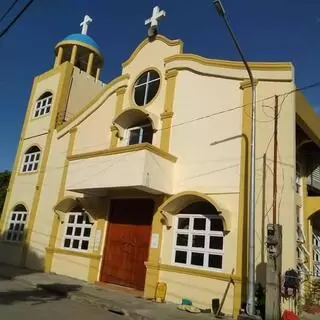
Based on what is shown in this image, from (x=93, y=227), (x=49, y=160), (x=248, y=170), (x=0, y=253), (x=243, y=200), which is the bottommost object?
(x=0, y=253)

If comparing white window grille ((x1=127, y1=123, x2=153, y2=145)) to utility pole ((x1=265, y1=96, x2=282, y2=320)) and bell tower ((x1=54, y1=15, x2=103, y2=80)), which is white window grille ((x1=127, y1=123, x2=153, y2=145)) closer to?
utility pole ((x1=265, y1=96, x2=282, y2=320))

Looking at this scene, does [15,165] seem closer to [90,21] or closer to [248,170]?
[90,21]

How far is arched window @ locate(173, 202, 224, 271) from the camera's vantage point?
10411mm

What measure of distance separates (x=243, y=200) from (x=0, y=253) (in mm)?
12811

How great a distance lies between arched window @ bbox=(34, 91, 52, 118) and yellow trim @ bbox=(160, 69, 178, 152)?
7.93 meters

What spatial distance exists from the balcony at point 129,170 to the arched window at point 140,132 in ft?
6.34

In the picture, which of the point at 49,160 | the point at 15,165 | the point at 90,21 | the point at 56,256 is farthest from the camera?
the point at 90,21

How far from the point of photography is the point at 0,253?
57.1 feet

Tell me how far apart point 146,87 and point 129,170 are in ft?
13.8

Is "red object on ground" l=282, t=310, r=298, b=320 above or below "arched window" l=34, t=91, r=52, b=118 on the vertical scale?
below

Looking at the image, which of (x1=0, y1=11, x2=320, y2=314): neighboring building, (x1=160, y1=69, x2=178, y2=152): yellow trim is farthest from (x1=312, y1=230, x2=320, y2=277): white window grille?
(x1=160, y1=69, x2=178, y2=152): yellow trim

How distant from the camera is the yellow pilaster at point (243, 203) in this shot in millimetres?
9391

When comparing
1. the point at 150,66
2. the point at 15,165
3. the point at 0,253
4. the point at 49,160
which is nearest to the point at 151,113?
the point at 150,66

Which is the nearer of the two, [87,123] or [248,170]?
[248,170]
